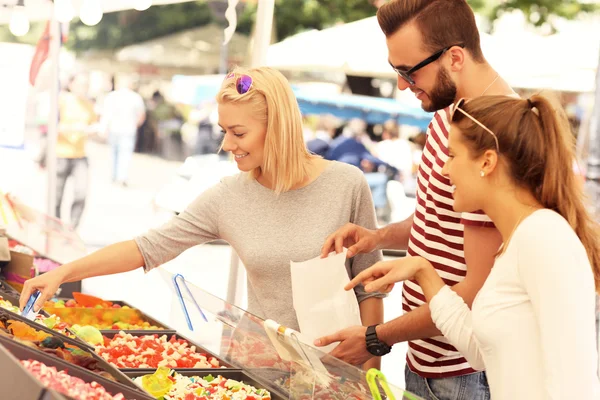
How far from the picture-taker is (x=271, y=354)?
237 cm

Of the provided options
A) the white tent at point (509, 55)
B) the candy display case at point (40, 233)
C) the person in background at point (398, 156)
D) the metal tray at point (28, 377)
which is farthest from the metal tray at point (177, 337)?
the person in background at point (398, 156)

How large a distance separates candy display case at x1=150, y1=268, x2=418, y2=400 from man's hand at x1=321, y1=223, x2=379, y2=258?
312 millimetres

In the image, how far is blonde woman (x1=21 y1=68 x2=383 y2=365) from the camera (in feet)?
8.22

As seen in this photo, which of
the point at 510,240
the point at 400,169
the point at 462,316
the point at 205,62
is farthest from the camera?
the point at 205,62

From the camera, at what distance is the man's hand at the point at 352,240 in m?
2.40

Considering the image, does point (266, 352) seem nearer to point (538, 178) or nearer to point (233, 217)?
point (233, 217)

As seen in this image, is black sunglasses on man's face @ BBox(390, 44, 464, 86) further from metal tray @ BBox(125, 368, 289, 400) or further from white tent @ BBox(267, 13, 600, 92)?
white tent @ BBox(267, 13, 600, 92)

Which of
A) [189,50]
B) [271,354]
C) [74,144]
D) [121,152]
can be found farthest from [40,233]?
[189,50]

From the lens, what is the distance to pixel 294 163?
8.35ft

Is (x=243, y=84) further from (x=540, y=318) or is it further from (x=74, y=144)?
(x=74, y=144)

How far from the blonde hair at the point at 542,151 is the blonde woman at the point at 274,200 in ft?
2.57

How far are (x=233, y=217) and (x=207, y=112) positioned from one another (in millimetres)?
11129

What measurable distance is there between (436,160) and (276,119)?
1.77ft

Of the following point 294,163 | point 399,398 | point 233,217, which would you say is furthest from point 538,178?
point 233,217
